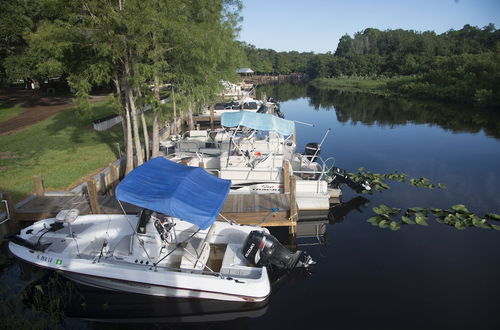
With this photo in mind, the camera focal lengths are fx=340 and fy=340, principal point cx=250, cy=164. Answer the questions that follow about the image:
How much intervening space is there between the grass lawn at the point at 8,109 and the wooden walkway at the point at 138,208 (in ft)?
64.7

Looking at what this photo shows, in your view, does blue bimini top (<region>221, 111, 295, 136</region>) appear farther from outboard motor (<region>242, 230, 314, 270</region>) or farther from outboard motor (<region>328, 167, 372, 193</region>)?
outboard motor (<region>242, 230, 314, 270</region>)

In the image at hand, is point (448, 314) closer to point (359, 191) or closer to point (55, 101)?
point (359, 191)

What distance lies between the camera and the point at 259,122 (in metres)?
15.0

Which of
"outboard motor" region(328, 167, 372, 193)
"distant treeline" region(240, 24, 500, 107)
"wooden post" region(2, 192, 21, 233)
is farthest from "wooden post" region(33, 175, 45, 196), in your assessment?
"distant treeline" region(240, 24, 500, 107)

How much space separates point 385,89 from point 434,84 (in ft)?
46.6

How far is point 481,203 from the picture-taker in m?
14.9

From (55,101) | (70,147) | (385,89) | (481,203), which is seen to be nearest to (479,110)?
(385,89)

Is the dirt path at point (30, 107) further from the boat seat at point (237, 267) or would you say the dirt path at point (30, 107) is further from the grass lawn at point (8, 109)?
the boat seat at point (237, 267)

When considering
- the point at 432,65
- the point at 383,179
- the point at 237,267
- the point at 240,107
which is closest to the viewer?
the point at 237,267

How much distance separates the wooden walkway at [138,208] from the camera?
37.6 ft

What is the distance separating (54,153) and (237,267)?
45.1 ft

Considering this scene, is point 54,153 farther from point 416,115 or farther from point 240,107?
point 416,115

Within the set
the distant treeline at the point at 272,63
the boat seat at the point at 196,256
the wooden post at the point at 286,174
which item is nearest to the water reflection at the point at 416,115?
the wooden post at the point at 286,174

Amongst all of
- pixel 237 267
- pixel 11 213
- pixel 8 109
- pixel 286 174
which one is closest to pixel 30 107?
pixel 8 109
